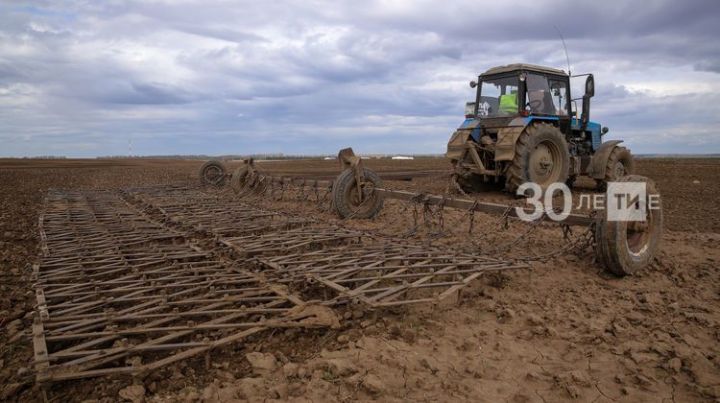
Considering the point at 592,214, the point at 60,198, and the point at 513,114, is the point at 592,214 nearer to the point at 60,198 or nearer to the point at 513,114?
Answer: the point at 513,114

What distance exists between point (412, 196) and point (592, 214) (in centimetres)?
229

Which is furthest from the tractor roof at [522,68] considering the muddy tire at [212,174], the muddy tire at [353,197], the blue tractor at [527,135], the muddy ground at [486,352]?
the muddy tire at [212,174]

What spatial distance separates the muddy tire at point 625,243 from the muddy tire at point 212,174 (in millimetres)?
10885

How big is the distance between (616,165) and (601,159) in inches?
24.6

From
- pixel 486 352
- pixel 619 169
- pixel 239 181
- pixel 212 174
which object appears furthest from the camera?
pixel 212 174

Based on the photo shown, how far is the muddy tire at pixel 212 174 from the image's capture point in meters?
13.3

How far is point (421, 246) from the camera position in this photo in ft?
16.2

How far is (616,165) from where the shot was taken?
32.6 feet

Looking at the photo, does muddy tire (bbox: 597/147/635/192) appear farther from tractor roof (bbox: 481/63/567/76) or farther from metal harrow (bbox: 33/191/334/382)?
metal harrow (bbox: 33/191/334/382)

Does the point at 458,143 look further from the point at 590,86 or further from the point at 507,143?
the point at 590,86

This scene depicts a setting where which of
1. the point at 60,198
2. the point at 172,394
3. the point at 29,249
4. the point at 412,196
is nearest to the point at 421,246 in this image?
the point at 412,196

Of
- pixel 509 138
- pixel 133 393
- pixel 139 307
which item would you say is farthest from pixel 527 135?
pixel 133 393

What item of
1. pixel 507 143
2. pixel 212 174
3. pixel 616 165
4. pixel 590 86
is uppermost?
pixel 590 86

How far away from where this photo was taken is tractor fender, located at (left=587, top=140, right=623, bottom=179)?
953 centimetres
